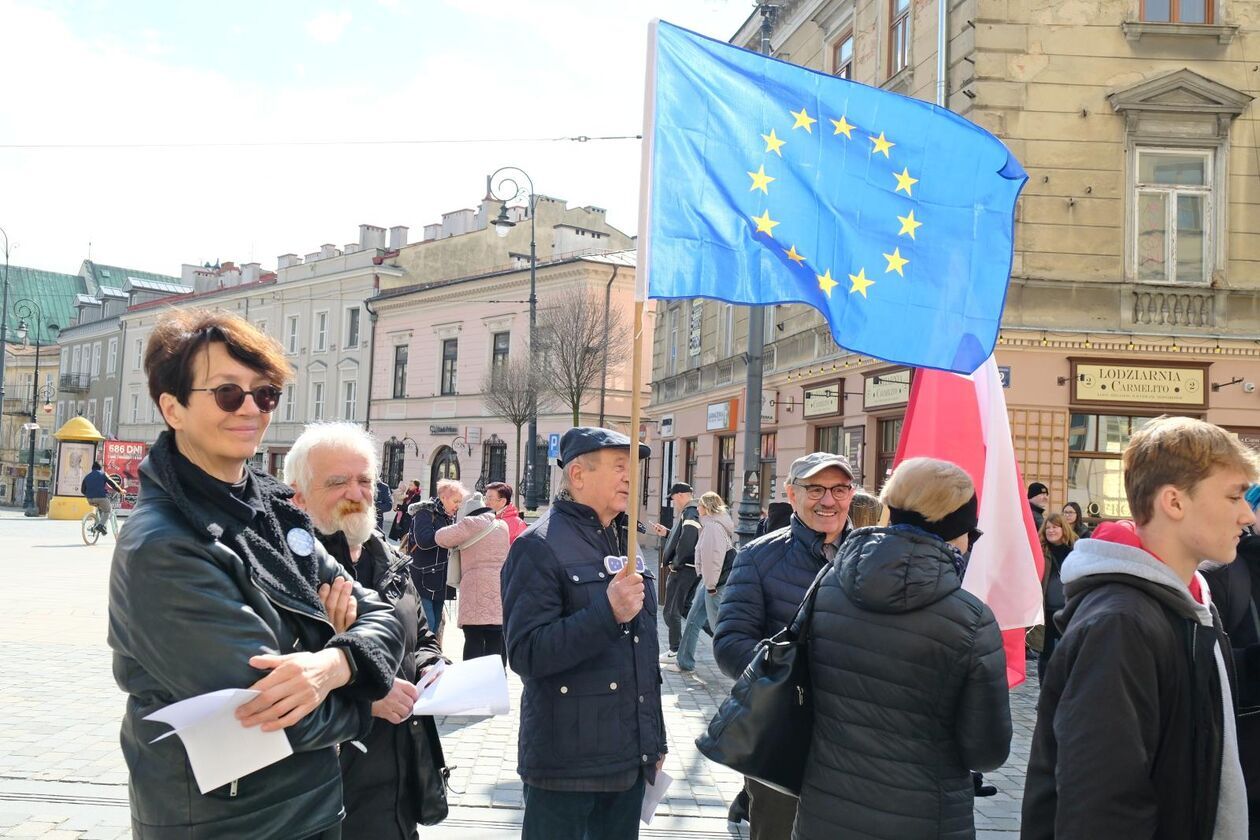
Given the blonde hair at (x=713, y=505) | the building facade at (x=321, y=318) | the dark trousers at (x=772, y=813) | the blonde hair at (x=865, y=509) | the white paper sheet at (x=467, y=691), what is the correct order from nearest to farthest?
the white paper sheet at (x=467, y=691)
the dark trousers at (x=772, y=813)
the blonde hair at (x=865, y=509)
the blonde hair at (x=713, y=505)
the building facade at (x=321, y=318)

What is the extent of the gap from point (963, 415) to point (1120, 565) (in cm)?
269

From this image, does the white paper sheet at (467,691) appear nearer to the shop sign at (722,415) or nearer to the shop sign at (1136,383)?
the shop sign at (1136,383)

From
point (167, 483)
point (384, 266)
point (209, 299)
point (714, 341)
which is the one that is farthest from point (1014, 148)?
point (209, 299)

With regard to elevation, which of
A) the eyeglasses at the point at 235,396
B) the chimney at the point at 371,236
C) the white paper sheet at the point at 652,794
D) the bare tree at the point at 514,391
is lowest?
the white paper sheet at the point at 652,794

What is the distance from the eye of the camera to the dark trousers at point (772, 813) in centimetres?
421

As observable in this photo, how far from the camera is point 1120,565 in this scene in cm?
266

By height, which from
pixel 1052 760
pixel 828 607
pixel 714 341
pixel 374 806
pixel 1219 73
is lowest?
pixel 374 806

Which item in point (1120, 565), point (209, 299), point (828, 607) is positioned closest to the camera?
point (1120, 565)

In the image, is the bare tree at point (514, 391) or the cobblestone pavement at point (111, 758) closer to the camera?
the cobblestone pavement at point (111, 758)

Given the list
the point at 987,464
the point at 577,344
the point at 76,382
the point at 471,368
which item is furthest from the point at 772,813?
the point at 76,382

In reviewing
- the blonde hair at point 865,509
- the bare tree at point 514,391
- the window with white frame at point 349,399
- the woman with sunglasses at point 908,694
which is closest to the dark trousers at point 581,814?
the woman with sunglasses at point 908,694

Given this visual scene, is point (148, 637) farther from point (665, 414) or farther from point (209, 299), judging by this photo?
point (209, 299)

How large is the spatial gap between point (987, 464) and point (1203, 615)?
2.61 metres

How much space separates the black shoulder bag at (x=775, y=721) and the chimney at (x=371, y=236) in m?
52.1
